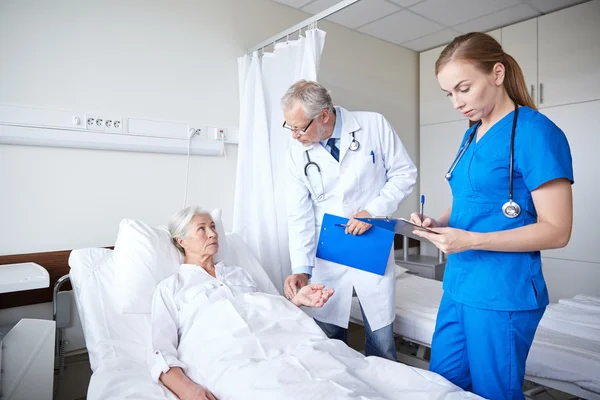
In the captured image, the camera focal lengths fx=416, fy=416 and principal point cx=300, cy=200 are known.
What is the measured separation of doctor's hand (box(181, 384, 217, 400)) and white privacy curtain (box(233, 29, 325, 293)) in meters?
1.11

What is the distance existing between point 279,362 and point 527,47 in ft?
A: 10.3

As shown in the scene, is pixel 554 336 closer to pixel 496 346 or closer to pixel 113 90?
pixel 496 346

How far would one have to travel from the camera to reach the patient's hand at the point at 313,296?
5.17 feet

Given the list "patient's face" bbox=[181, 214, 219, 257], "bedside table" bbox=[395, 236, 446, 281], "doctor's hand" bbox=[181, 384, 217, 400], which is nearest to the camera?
"doctor's hand" bbox=[181, 384, 217, 400]

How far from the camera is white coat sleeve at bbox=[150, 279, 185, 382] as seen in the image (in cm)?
134

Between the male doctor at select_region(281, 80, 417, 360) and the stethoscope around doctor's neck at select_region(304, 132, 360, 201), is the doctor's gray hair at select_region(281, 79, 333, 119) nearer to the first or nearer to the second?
the male doctor at select_region(281, 80, 417, 360)

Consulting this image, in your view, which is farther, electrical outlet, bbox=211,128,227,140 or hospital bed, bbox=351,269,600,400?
electrical outlet, bbox=211,128,227,140

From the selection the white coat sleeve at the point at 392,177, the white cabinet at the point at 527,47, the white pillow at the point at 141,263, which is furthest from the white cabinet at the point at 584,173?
the white pillow at the point at 141,263

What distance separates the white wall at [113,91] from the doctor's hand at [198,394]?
1210 mm

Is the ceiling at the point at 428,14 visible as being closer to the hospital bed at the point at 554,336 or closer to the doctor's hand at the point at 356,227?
the doctor's hand at the point at 356,227

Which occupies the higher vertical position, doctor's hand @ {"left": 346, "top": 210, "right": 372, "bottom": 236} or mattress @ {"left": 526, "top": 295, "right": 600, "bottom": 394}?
doctor's hand @ {"left": 346, "top": 210, "right": 372, "bottom": 236}

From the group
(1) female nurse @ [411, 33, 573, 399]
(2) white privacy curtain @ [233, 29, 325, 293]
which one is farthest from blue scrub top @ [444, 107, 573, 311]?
(2) white privacy curtain @ [233, 29, 325, 293]

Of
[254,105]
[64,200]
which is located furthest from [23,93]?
[254,105]

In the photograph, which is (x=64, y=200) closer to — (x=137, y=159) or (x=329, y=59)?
(x=137, y=159)
